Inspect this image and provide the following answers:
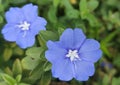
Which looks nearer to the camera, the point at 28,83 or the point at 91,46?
the point at 91,46

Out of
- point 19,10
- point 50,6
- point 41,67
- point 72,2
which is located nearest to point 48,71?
point 41,67

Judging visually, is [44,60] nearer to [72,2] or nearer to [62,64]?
[62,64]

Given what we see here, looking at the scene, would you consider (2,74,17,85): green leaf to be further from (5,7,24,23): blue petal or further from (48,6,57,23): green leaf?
(48,6,57,23): green leaf

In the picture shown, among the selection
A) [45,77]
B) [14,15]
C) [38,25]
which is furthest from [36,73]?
[14,15]

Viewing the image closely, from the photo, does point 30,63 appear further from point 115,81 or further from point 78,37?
point 115,81

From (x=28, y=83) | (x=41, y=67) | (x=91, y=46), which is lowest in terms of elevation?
(x=28, y=83)

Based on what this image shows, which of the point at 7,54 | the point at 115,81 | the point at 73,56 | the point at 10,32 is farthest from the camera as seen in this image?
the point at 115,81

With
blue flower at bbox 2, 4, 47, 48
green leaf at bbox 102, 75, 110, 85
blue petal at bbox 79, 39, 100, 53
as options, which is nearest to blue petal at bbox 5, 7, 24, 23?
blue flower at bbox 2, 4, 47, 48

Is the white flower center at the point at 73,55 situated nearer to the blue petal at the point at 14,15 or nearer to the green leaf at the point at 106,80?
the blue petal at the point at 14,15
